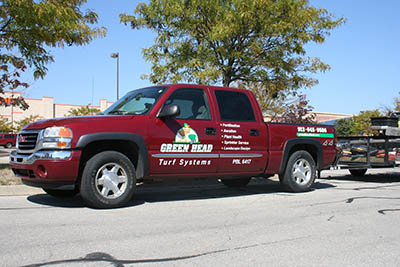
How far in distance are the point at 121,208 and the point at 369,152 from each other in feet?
23.6

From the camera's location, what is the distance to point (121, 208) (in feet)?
20.2

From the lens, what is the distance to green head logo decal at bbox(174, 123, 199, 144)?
6.62m

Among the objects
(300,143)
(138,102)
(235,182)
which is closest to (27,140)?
(138,102)

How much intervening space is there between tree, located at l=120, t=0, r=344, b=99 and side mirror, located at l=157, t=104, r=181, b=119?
16.2 feet

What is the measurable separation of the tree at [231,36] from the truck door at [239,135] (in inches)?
143

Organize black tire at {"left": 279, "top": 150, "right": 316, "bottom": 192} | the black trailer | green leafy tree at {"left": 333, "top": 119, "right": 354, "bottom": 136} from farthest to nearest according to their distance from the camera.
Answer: green leafy tree at {"left": 333, "top": 119, "right": 354, "bottom": 136} < the black trailer < black tire at {"left": 279, "top": 150, "right": 316, "bottom": 192}

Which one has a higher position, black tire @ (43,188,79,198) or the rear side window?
the rear side window

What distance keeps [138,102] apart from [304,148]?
3.80 m

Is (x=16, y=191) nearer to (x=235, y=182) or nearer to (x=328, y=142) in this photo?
(x=235, y=182)

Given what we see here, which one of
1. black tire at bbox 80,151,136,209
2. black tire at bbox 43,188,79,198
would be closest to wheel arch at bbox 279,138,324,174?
black tire at bbox 80,151,136,209

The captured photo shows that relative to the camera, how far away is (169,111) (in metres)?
6.27

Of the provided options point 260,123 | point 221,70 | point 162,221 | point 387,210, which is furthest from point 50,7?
point 387,210

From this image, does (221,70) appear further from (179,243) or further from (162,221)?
(179,243)

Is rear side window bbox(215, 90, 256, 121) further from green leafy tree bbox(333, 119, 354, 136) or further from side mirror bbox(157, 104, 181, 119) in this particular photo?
green leafy tree bbox(333, 119, 354, 136)
